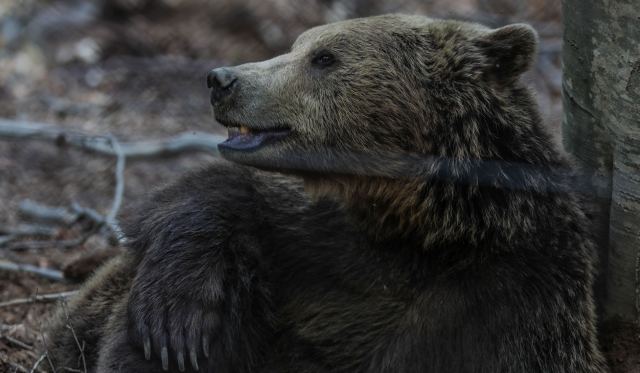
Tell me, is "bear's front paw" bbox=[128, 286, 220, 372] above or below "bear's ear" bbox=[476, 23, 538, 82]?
below

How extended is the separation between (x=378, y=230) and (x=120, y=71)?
8.21 m

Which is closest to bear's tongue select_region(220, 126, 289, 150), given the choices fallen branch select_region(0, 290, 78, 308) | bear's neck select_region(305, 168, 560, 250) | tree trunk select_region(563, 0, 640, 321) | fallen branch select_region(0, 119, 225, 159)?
bear's neck select_region(305, 168, 560, 250)

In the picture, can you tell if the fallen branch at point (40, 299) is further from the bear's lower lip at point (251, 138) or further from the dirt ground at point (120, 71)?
the bear's lower lip at point (251, 138)

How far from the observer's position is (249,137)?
Result: 4.05 meters

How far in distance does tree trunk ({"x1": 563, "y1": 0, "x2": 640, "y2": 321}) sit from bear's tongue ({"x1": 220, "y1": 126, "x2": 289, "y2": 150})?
1.45 metres

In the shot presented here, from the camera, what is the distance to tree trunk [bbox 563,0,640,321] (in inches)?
156

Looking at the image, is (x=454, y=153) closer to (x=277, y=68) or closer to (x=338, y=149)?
(x=338, y=149)

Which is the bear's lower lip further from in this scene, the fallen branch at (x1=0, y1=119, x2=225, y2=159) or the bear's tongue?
the fallen branch at (x1=0, y1=119, x2=225, y2=159)

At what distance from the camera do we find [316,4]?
12477mm

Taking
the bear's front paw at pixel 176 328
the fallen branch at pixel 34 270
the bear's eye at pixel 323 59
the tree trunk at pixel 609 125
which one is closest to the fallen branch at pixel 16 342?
the fallen branch at pixel 34 270

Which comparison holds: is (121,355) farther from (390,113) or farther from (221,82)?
(390,113)

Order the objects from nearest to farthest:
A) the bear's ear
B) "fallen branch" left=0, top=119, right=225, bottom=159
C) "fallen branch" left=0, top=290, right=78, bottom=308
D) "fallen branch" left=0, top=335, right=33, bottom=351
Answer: the bear's ear < "fallen branch" left=0, top=335, right=33, bottom=351 < "fallen branch" left=0, top=290, right=78, bottom=308 < "fallen branch" left=0, top=119, right=225, bottom=159

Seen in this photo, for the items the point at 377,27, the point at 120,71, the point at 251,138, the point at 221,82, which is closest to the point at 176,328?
the point at 251,138

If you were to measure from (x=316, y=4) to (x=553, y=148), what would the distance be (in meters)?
8.71
